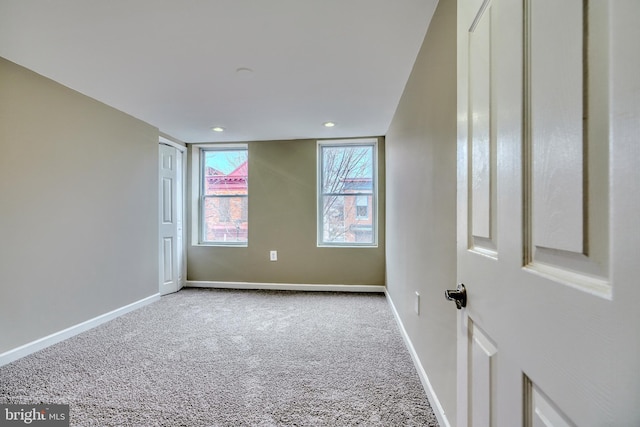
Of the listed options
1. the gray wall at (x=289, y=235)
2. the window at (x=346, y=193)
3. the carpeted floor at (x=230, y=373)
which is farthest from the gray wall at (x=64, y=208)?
the window at (x=346, y=193)

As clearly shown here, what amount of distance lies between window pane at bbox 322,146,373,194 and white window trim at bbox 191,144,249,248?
1.27 metres

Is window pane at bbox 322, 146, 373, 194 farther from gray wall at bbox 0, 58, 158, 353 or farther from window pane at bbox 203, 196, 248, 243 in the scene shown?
gray wall at bbox 0, 58, 158, 353

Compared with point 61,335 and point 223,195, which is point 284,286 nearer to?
point 223,195

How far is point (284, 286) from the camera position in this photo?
162 inches

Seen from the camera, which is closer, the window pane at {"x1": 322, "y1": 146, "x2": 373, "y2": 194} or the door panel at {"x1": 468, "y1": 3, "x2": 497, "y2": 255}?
the door panel at {"x1": 468, "y1": 3, "x2": 497, "y2": 255}

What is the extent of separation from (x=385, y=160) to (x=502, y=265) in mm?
3447

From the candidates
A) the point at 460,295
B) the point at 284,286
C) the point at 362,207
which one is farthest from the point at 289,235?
the point at 460,295

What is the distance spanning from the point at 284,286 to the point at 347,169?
1.94 meters

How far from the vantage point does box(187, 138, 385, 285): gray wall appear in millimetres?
4035

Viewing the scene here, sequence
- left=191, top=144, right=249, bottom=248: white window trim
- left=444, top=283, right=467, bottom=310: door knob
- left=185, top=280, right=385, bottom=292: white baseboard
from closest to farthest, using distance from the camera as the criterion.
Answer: left=444, top=283, right=467, bottom=310: door knob → left=185, top=280, right=385, bottom=292: white baseboard → left=191, top=144, right=249, bottom=248: white window trim

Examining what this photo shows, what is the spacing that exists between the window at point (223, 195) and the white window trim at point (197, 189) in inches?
0.7

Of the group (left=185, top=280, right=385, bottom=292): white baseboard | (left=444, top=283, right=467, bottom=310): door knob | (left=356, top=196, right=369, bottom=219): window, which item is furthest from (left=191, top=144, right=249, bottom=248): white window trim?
(left=444, top=283, right=467, bottom=310): door knob

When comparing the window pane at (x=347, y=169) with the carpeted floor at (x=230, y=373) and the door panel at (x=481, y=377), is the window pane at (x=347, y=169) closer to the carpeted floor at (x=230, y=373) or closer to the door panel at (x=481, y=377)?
the carpeted floor at (x=230, y=373)

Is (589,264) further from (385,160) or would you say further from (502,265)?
(385,160)
